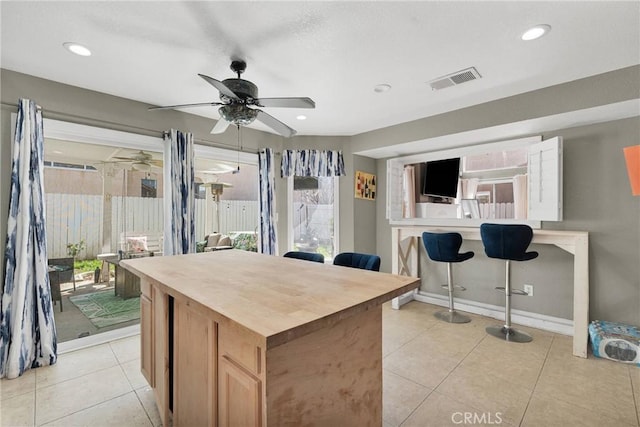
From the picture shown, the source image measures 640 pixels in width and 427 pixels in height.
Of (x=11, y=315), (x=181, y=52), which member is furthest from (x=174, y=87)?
(x=11, y=315)

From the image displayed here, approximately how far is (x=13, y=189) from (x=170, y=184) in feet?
3.89

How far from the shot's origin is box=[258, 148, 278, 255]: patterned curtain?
3.98 meters

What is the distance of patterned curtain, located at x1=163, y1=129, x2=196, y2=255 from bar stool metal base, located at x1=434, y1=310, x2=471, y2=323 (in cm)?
299

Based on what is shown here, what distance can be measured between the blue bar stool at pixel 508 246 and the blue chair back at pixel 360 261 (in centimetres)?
136

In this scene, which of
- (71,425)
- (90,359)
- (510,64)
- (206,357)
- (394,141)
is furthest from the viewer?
(394,141)

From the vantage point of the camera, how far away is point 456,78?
2486 millimetres

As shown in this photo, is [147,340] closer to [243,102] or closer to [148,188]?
[243,102]

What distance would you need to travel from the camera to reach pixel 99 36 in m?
1.89

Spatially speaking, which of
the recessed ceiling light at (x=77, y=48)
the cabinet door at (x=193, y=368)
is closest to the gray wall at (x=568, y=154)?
the recessed ceiling light at (x=77, y=48)

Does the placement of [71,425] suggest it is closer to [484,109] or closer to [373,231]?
[373,231]

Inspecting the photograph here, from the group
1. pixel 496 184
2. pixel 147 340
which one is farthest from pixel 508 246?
pixel 147 340

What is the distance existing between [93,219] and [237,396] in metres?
2.75

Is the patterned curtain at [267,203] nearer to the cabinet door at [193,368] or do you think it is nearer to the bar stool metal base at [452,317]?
the bar stool metal base at [452,317]

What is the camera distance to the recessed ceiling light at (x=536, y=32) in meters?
1.80
